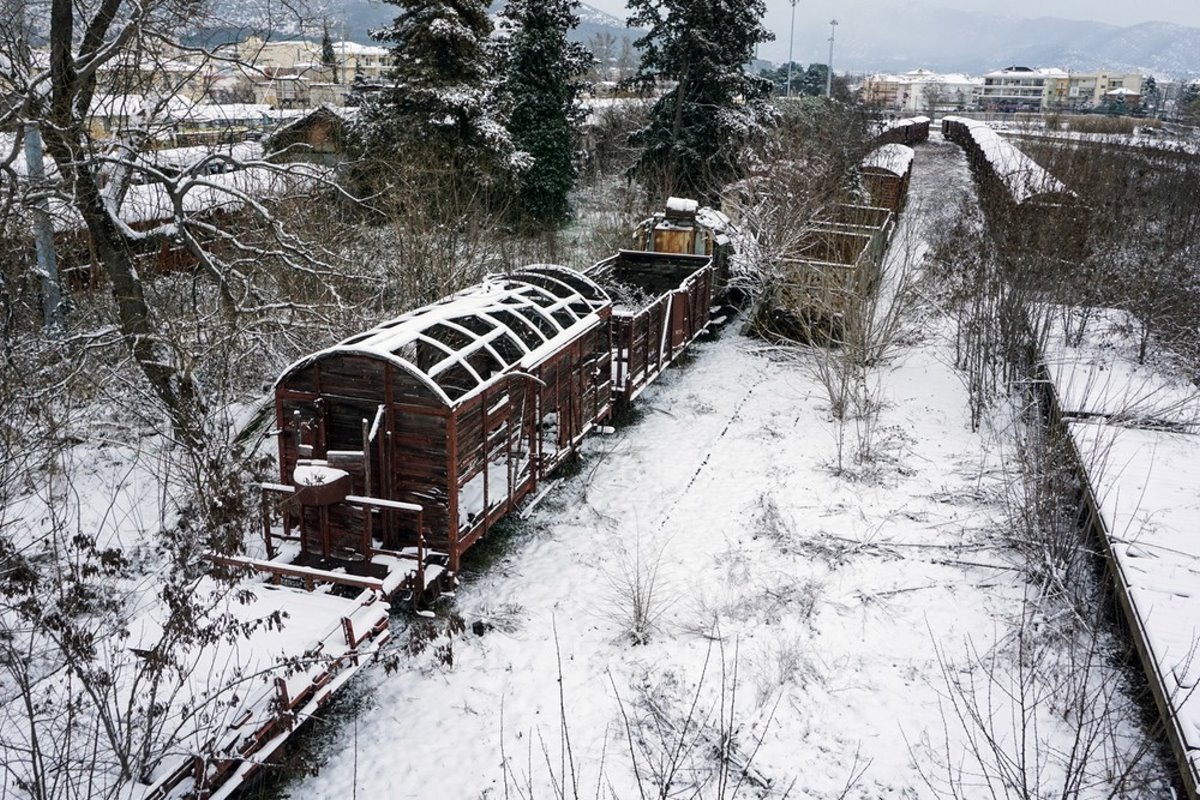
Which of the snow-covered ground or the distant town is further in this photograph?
the distant town

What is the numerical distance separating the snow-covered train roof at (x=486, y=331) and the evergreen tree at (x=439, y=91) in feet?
38.6

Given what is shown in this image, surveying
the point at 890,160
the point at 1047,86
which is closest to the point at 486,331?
the point at 890,160

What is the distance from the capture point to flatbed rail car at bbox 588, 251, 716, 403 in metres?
16.0

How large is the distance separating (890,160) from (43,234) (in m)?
32.0

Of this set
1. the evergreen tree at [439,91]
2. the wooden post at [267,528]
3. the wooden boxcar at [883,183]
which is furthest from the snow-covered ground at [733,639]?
the wooden boxcar at [883,183]

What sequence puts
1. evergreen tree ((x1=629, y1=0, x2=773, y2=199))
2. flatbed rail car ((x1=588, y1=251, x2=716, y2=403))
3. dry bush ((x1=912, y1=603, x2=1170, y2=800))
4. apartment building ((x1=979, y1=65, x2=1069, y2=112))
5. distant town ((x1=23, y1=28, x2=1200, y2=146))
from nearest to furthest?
dry bush ((x1=912, y1=603, x2=1170, y2=800))
distant town ((x1=23, y1=28, x2=1200, y2=146))
flatbed rail car ((x1=588, y1=251, x2=716, y2=403))
evergreen tree ((x1=629, y1=0, x2=773, y2=199))
apartment building ((x1=979, y1=65, x2=1069, y2=112))

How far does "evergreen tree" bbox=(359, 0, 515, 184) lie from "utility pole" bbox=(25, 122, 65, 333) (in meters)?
13.4

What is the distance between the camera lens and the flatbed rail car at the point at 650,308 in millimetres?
16031

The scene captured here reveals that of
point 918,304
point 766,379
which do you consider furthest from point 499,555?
point 918,304

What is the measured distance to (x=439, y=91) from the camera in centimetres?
2606

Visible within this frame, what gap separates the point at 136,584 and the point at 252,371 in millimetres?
Result: 5940

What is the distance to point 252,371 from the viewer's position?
52.1ft

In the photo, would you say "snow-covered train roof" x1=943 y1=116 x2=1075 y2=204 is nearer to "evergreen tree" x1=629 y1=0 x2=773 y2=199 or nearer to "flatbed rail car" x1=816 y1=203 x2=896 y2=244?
"flatbed rail car" x1=816 y1=203 x2=896 y2=244

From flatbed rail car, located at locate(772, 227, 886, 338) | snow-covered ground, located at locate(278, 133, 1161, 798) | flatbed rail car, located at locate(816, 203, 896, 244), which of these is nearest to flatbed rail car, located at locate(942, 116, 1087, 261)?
flatbed rail car, located at locate(816, 203, 896, 244)
